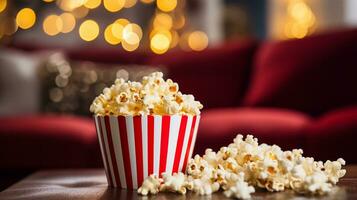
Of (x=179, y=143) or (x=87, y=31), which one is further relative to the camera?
(x=87, y=31)

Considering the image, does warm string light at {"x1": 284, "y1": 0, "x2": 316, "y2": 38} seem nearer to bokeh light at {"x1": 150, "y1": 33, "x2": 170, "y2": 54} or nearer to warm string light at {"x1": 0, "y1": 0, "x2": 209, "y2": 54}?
warm string light at {"x1": 0, "y1": 0, "x2": 209, "y2": 54}

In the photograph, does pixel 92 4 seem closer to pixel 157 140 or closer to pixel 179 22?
pixel 179 22

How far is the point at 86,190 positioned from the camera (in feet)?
2.97

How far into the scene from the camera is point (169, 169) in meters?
0.86

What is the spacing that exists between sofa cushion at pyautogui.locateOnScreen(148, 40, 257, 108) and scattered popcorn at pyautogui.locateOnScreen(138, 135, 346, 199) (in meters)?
1.69

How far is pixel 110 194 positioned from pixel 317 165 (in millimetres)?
305

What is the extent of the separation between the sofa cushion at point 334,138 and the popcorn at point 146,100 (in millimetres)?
985

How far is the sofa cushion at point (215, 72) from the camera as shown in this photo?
2.56m

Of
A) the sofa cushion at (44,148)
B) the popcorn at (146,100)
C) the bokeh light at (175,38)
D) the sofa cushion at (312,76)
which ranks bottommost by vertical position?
the sofa cushion at (44,148)

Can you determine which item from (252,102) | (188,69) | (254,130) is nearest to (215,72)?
(188,69)

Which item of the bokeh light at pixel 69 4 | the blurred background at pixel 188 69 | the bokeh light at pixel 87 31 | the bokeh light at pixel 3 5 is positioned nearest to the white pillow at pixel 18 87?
the blurred background at pixel 188 69

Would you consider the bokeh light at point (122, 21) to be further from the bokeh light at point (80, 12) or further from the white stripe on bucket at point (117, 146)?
the white stripe on bucket at point (117, 146)

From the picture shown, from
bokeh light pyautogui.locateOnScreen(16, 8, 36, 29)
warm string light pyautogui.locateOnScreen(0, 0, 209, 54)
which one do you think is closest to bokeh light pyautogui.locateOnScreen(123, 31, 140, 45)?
warm string light pyautogui.locateOnScreen(0, 0, 209, 54)

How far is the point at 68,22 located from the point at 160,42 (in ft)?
2.12
